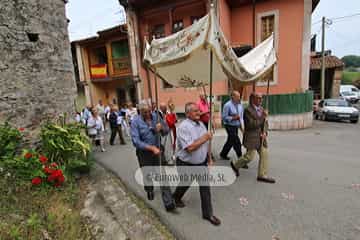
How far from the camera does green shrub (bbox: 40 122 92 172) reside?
3919 millimetres

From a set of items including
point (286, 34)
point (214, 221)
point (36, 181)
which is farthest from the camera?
point (286, 34)

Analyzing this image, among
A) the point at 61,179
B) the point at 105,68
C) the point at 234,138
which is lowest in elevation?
the point at 61,179

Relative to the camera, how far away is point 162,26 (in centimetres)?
1196

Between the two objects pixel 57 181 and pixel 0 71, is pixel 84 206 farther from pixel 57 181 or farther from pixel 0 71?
pixel 0 71

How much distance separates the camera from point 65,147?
399cm

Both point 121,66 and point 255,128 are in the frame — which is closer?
point 255,128

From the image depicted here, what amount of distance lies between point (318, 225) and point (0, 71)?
253 inches

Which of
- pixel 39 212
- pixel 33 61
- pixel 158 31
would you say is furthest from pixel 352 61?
pixel 39 212

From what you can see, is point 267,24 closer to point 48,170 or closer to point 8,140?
point 48,170

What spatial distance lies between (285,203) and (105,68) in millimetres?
15426

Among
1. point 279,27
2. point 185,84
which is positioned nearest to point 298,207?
point 185,84

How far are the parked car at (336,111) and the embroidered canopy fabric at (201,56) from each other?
1003 centimetres

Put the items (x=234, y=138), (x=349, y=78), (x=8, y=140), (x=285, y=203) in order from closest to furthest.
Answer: (x=285, y=203), (x=8, y=140), (x=234, y=138), (x=349, y=78)

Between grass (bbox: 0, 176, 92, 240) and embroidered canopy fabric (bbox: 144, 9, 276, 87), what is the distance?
2675 mm
